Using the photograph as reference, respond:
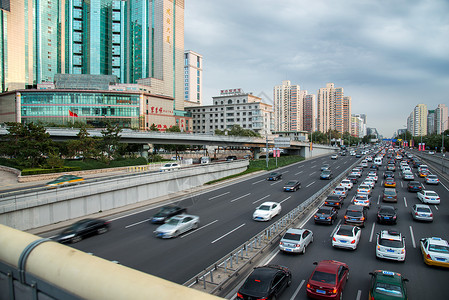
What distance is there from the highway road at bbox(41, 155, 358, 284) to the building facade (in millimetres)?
102776

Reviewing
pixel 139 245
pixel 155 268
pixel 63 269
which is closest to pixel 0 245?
pixel 63 269

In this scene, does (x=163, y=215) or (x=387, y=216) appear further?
(x=163, y=215)

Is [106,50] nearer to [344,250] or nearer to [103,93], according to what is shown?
[103,93]

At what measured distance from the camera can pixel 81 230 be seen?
1948 cm

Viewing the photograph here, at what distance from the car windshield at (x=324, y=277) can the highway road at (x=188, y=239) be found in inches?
232

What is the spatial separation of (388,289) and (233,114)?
131 meters

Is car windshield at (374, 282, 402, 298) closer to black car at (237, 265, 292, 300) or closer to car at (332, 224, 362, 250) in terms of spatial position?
black car at (237, 265, 292, 300)

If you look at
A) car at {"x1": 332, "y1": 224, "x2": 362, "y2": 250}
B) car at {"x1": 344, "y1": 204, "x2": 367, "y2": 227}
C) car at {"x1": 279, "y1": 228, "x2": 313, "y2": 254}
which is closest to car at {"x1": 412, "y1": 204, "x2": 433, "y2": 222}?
car at {"x1": 344, "y1": 204, "x2": 367, "y2": 227}

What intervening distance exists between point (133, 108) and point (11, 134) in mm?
58382

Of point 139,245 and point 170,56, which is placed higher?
point 170,56

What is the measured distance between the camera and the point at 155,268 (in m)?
15.0

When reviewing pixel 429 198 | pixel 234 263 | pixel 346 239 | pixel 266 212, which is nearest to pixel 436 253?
pixel 346 239

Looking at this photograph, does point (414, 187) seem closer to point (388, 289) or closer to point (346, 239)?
point (346, 239)

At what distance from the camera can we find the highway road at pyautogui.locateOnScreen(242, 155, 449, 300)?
41.9 feet
